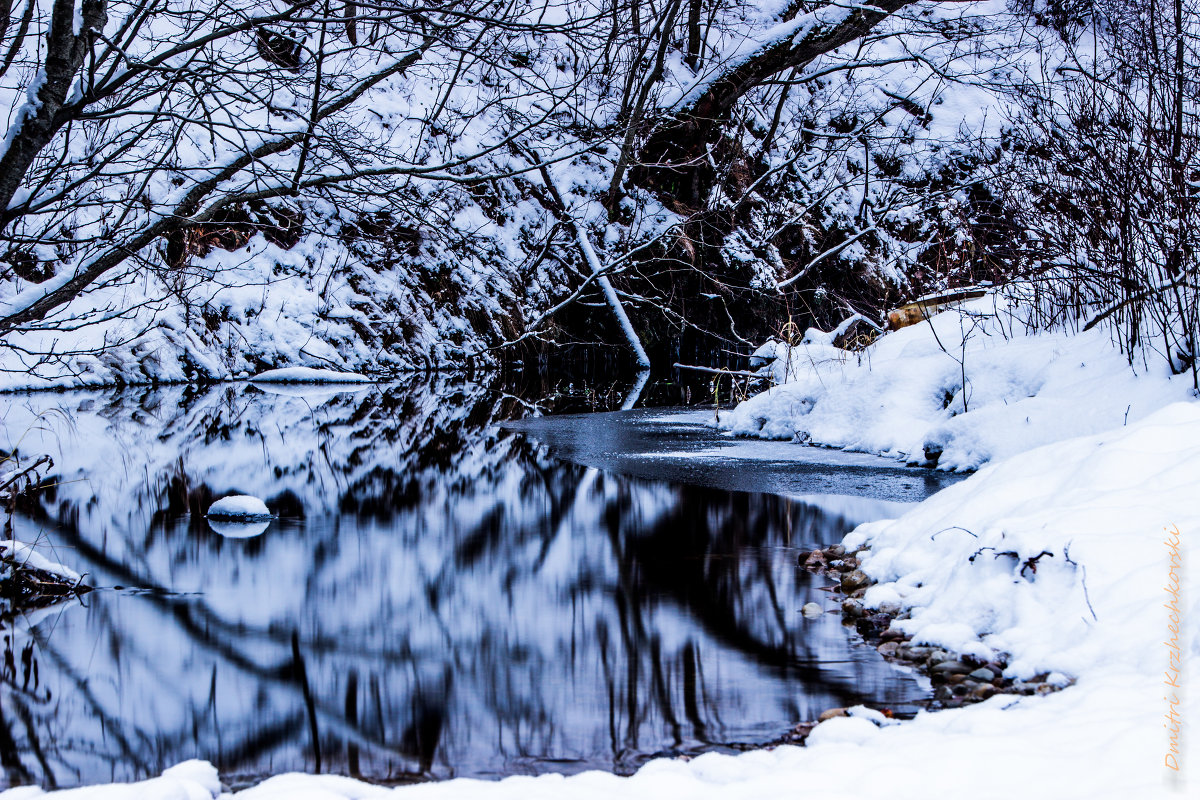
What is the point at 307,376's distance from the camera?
1638 centimetres

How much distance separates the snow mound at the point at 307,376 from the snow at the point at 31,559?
11.9 metres

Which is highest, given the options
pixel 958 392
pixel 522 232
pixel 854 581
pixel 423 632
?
pixel 522 232

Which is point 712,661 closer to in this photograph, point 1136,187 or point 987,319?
point 1136,187

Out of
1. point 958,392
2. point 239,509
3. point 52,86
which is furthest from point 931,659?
point 958,392

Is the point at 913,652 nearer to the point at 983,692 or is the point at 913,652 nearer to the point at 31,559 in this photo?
the point at 983,692

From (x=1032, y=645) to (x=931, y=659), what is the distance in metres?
0.33

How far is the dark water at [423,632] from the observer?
278cm

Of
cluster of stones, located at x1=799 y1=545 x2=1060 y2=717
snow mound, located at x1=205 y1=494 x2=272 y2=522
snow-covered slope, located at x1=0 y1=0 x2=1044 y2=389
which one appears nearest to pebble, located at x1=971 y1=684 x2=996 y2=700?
cluster of stones, located at x1=799 y1=545 x2=1060 y2=717

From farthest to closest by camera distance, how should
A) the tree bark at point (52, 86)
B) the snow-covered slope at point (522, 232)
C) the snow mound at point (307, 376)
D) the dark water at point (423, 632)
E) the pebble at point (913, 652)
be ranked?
the snow mound at point (307, 376) → the snow-covered slope at point (522, 232) → the tree bark at point (52, 86) → the pebble at point (913, 652) → the dark water at point (423, 632)

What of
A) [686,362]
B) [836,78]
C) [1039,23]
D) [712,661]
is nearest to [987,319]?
[712,661]

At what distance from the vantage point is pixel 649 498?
6301 millimetres

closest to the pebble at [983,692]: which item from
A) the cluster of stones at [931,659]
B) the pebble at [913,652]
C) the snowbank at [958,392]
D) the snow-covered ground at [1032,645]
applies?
the cluster of stones at [931,659]

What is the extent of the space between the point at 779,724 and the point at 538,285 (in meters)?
16.6

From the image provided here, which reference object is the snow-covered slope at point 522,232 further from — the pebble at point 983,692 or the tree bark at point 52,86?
the pebble at point 983,692
